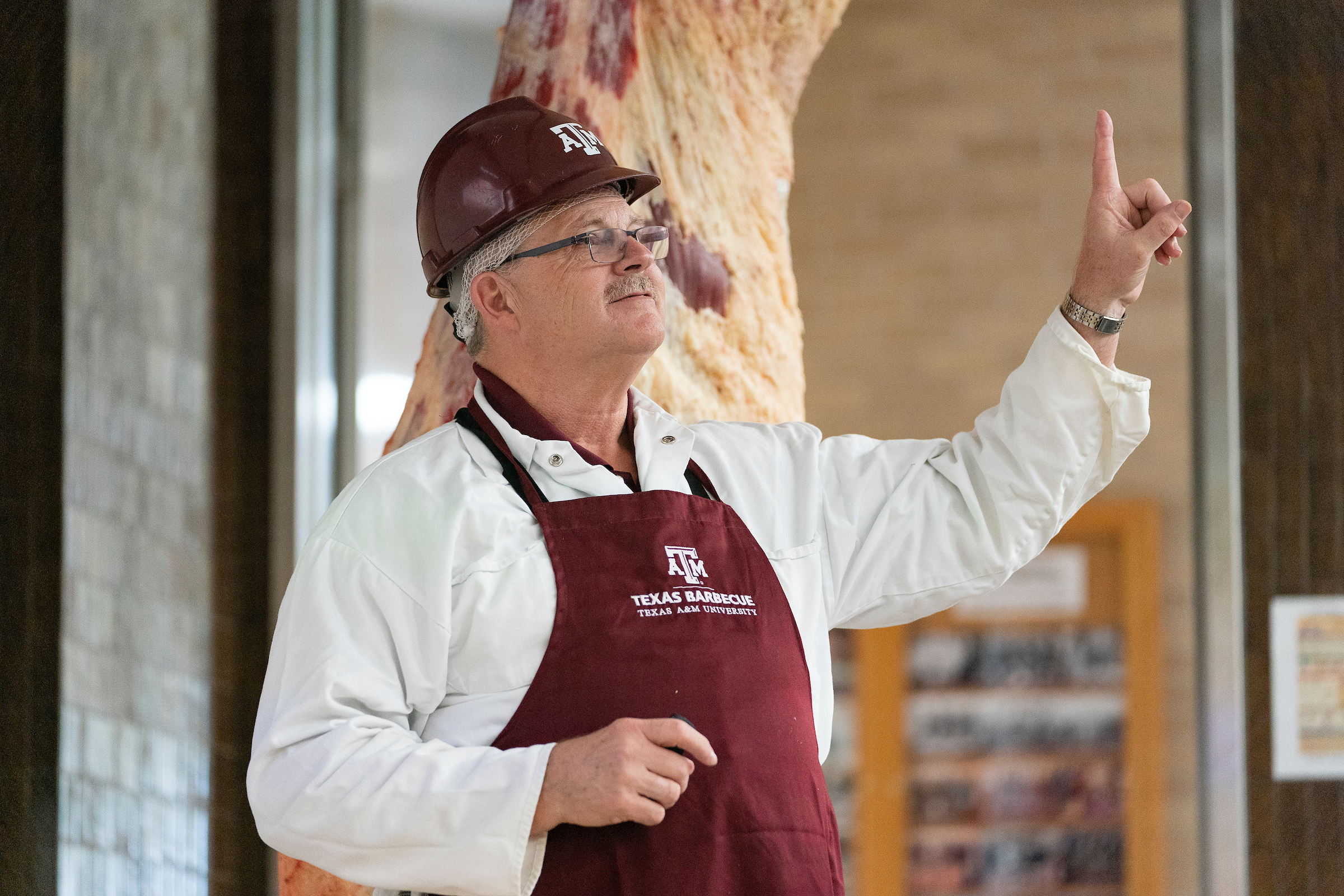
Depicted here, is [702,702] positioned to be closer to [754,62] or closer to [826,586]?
[826,586]

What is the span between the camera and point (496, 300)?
1460 millimetres

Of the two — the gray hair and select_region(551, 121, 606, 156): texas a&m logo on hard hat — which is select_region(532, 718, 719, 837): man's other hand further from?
select_region(551, 121, 606, 156): texas a&m logo on hard hat

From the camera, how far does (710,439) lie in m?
1.49

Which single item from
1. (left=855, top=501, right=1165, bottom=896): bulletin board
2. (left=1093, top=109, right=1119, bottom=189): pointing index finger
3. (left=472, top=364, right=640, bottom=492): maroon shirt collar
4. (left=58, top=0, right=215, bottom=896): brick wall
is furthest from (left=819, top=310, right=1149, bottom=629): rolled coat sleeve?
(left=855, top=501, right=1165, bottom=896): bulletin board

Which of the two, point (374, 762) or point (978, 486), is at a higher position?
point (978, 486)

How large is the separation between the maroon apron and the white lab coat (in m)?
→ 0.04

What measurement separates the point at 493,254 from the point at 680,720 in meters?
0.57

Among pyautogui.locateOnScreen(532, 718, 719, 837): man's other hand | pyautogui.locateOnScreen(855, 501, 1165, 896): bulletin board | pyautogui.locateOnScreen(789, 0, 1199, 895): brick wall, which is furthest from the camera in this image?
pyautogui.locateOnScreen(855, 501, 1165, 896): bulletin board

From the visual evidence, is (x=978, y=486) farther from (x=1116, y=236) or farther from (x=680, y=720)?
(x=680, y=720)

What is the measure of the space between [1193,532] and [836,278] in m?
1.08

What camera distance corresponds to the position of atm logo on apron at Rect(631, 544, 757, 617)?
1.25m

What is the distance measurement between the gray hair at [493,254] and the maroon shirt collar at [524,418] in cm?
7

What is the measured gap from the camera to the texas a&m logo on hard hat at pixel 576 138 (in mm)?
1424

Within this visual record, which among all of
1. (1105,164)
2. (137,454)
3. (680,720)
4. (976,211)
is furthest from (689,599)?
(976,211)
